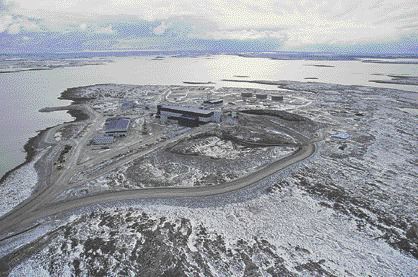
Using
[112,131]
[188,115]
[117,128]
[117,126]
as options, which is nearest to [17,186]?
[112,131]

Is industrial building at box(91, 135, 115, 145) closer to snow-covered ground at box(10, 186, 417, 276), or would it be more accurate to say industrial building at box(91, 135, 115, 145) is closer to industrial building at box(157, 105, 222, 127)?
industrial building at box(157, 105, 222, 127)

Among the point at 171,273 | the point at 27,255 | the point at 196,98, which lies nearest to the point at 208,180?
the point at 171,273

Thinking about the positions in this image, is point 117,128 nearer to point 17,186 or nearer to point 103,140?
point 103,140

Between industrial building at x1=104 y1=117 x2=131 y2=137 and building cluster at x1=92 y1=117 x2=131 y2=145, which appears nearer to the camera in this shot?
building cluster at x1=92 y1=117 x2=131 y2=145

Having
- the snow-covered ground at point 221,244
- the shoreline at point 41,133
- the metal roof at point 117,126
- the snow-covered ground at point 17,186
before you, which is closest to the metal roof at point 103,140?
the metal roof at point 117,126

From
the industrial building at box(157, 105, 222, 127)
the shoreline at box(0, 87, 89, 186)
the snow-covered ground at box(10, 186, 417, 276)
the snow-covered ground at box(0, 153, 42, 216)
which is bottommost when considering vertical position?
the snow-covered ground at box(10, 186, 417, 276)

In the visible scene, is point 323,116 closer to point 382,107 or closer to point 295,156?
point 382,107

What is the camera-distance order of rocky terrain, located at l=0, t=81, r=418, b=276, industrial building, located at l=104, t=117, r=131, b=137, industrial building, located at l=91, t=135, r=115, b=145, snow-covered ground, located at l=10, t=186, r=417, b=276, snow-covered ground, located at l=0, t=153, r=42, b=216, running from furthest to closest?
industrial building, located at l=104, t=117, r=131, b=137 → industrial building, located at l=91, t=135, r=115, b=145 → snow-covered ground, located at l=0, t=153, r=42, b=216 → rocky terrain, located at l=0, t=81, r=418, b=276 → snow-covered ground, located at l=10, t=186, r=417, b=276

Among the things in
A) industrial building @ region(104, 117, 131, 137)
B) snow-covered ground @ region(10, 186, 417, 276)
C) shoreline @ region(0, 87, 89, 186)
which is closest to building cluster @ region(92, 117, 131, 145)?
industrial building @ region(104, 117, 131, 137)

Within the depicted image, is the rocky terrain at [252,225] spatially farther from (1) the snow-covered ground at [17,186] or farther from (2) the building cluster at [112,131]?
(2) the building cluster at [112,131]
